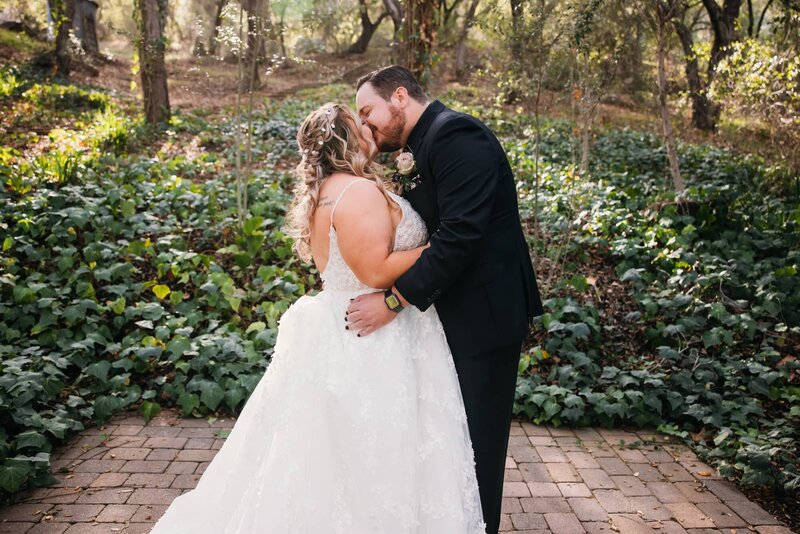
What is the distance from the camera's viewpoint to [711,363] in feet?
16.0

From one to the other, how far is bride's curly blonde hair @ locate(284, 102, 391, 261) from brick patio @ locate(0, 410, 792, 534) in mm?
1977

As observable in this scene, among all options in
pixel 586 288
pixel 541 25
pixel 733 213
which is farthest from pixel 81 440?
pixel 733 213

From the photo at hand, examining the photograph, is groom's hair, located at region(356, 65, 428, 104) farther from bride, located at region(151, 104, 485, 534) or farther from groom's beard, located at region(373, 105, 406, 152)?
bride, located at region(151, 104, 485, 534)

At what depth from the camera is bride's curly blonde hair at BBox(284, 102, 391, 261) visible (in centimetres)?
244

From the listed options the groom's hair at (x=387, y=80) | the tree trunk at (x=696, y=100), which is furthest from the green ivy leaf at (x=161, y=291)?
the tree trunk at (x=696, y=100)

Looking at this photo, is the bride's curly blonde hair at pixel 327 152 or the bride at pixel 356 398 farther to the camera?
the bride's curly blonde hair at pixel 327 152

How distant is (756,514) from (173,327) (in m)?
4.25

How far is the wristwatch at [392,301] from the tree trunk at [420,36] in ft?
16.6

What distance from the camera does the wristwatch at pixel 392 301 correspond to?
93.0 inches

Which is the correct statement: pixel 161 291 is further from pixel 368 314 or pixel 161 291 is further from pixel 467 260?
pixel 467 260

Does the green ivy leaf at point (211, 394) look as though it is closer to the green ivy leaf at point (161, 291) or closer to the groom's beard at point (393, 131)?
the green ivy leaf at point (161, 291)

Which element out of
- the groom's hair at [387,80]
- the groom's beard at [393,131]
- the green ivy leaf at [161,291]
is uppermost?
the groom's hair at [387,80]

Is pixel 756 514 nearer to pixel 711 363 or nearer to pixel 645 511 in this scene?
pixel 645 511

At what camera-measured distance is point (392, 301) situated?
2369mm
